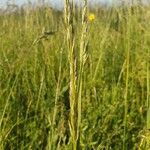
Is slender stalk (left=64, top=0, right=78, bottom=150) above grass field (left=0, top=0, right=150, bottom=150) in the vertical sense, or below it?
above

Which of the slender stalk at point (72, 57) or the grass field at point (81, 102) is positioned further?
the grass field at point (81, 102)

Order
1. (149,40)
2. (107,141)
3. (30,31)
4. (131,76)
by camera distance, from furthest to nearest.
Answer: (30,31) → (149,40) → (131,76) → (107,141)

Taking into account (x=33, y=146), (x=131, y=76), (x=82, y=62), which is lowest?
(x=33, y=146)

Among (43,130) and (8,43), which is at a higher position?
(8,43)

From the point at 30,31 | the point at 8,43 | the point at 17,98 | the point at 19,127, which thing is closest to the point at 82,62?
the point at 19,127

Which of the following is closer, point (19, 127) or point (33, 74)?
point (19, 127)

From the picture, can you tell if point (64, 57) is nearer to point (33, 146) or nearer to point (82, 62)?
point (33, 146)

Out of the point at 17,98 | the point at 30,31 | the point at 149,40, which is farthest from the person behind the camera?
the point at 30,31

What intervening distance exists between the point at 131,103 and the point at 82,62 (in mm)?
1661

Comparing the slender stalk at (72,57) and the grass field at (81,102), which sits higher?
the slender stalk at (72,57)

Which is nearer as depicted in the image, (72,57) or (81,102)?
(72,57)

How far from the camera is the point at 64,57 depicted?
312 centimetres

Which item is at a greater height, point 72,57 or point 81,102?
point 72,57

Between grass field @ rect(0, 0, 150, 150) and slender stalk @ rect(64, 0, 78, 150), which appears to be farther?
grass field @ rect(0, 0, 150, 150)
